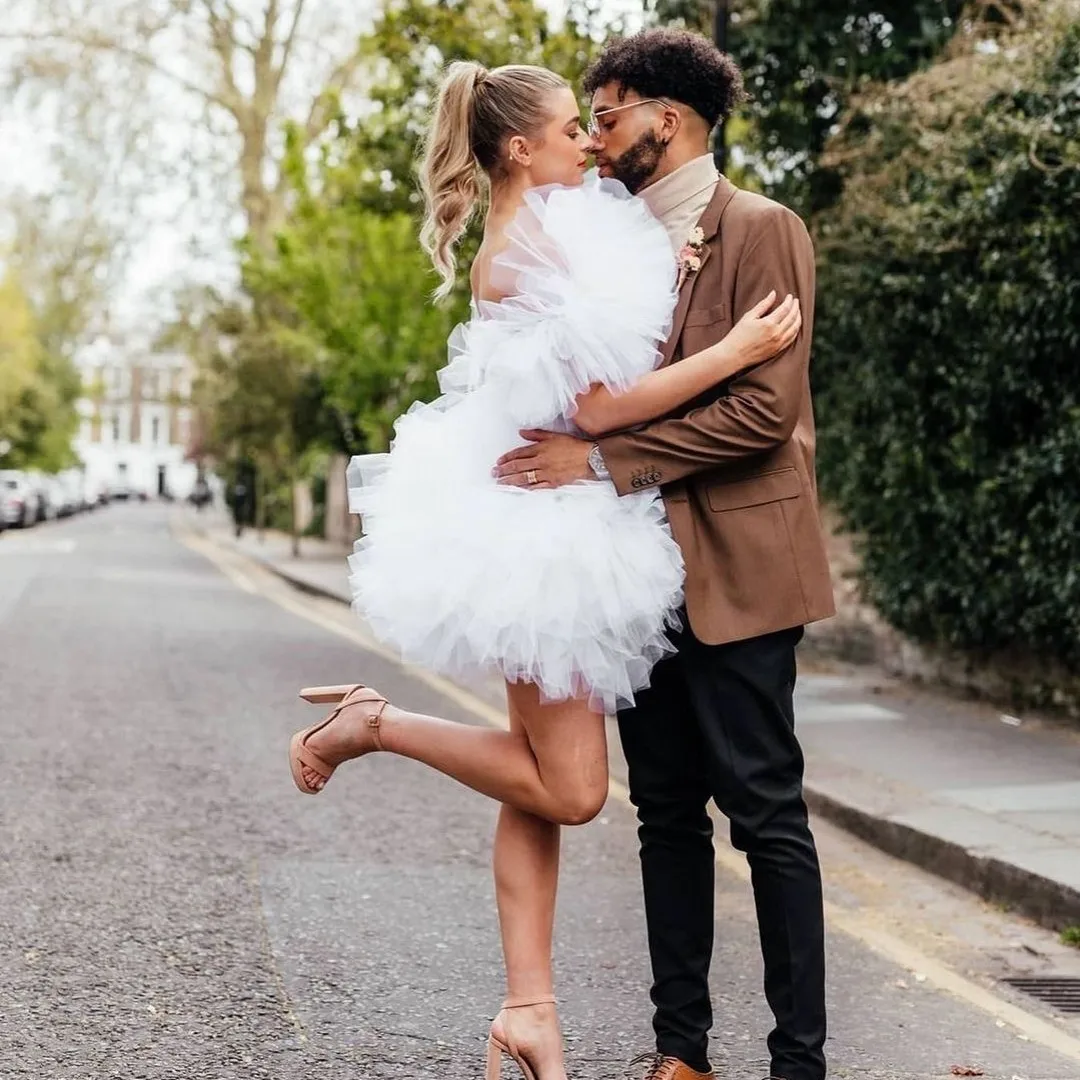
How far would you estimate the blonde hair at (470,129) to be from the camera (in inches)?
127

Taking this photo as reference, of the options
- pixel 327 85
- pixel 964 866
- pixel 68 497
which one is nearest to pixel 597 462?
pixel 964 866

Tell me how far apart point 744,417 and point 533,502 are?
0.43 m

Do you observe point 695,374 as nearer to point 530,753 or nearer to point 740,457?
point 740,457

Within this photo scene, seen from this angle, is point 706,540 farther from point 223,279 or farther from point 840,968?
point 223,279

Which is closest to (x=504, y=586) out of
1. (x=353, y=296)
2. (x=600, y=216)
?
(x=600, y=216)

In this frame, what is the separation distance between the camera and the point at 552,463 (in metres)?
3.19

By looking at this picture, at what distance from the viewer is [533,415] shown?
3.17m

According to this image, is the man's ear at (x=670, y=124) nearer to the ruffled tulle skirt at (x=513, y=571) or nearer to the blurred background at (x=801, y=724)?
the ruffled tulle skirt at (x=513, y=571)

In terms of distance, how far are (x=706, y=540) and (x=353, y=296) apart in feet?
67.8

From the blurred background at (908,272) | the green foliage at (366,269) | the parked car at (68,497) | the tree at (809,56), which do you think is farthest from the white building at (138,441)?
the tree at (809,56)

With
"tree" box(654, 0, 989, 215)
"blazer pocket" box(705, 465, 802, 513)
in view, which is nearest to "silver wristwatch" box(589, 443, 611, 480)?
"blazer pocket" box(705, 465, 802, 513)

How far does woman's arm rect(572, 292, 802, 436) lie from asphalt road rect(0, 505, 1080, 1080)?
4.92ft

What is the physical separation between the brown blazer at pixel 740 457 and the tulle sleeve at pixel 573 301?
0.11m

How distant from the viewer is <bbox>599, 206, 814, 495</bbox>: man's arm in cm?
313
